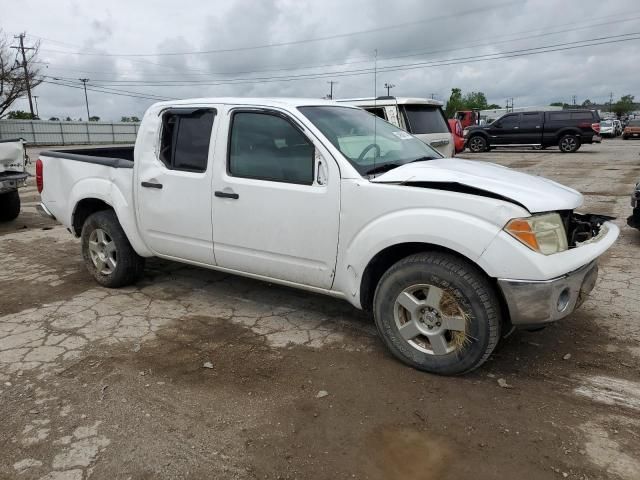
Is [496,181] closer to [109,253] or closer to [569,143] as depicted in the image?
[109,253]

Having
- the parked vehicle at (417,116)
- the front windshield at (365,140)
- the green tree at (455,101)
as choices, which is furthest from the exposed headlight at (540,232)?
the green tree at (455,101)

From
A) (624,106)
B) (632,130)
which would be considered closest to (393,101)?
(632,130)

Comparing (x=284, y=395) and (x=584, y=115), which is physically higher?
(x=584, y=115)

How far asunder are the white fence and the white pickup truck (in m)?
40.2

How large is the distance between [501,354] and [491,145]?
21590 millimetres

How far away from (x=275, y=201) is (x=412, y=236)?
1.08 metres

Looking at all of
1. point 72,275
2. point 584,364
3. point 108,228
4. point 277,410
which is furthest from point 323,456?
point 72,275

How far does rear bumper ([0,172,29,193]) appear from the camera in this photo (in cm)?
765

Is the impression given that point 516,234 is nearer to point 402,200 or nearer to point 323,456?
point 402,200

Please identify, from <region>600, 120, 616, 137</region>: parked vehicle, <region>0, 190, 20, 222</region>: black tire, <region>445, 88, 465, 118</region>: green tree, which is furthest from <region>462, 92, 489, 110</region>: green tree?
<region>0, 190, 20, 222</region>: black tire

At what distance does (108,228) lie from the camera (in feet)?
15.6

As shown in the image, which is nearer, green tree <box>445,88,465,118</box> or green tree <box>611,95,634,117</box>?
green tree <box>445,88,465,118</box>

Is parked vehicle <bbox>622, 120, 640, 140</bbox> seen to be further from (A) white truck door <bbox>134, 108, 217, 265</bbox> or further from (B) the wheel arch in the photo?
(A) white truck door <bbox>134, 108, 217, 265</bbox>

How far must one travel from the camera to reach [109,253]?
4922 millimetres
